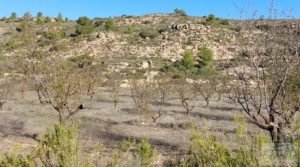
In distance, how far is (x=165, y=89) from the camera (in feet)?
154

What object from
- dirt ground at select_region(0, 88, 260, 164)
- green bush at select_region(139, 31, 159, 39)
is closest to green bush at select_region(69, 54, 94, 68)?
dirt ground at select_region(0, 88, 260, 164)

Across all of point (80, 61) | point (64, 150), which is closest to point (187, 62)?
point (80, 61)

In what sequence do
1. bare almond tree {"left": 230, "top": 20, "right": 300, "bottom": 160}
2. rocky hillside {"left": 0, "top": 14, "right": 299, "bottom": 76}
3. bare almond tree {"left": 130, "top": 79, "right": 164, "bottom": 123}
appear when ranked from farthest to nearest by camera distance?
rocky hillside {"left": 0, "top": 14, "right": 299, "bottom": 76}, bare almond tree {"left": 130, "top": 79, "right": 164, "bottom": 123}, bare almond tree {"left": 230, "top": 20, "right": 300, "bottom": 160}

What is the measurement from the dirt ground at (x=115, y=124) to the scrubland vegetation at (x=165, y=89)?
0.98 feet

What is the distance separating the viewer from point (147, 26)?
8950cm

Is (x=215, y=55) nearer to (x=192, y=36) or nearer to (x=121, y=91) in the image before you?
(x=192, y=36)

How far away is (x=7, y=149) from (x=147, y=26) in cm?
7017

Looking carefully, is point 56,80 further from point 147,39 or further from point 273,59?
point 147,39

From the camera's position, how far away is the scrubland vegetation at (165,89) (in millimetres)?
9266

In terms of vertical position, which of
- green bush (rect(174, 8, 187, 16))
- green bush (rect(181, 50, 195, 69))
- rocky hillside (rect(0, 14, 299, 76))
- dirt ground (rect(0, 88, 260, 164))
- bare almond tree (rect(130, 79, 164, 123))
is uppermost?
green bush (rect(174, 8, 187, 16))

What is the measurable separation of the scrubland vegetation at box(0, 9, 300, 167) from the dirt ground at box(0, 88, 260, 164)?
300 millimetres

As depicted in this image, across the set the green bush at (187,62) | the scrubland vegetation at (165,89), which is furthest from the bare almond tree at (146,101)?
the green bush at (187,62)

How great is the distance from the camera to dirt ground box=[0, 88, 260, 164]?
75.9 ft

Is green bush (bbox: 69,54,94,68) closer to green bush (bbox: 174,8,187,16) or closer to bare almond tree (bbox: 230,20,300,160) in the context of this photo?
bare almond tree (bbox: 230,20,300,160)
